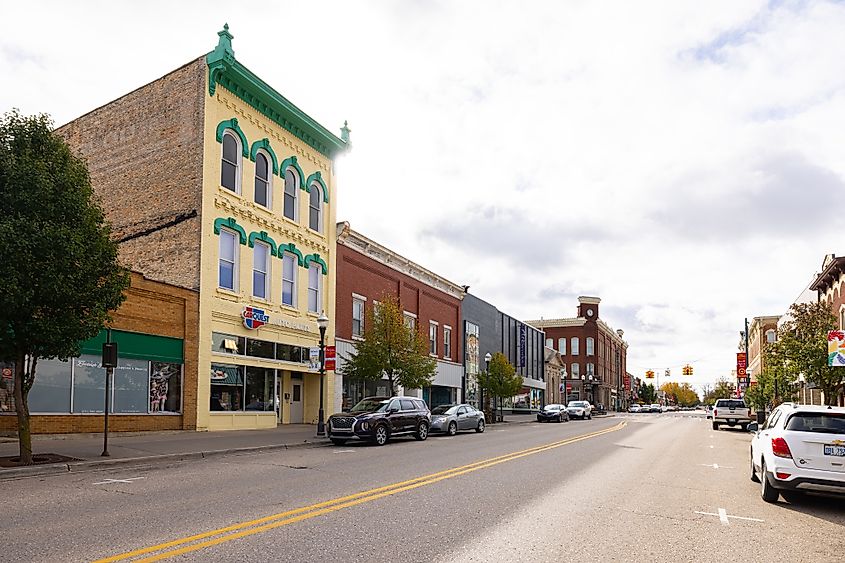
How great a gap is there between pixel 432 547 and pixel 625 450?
631 inches

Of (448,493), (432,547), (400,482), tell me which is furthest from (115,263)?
(432,547)

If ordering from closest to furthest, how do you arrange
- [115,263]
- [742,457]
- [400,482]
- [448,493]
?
[448,493] → [400,482] → [115,263] → [742,457]

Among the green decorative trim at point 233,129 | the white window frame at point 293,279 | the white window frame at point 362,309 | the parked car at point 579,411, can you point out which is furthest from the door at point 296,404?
the parked car at point 579,411

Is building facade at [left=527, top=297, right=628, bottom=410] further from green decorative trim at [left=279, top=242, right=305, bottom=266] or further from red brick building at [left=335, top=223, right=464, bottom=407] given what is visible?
green decorative trim at [left=279, top=242, right=305, bottom=266]

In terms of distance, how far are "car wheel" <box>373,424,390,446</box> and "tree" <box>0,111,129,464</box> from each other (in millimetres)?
9388

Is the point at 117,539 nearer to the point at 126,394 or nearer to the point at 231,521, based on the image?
the point at 231,521

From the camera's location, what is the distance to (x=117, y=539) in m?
7.80

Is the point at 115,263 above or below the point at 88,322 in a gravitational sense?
above

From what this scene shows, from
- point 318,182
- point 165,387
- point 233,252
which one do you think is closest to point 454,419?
point 233,252

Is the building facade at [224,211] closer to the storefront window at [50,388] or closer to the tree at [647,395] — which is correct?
the storefront window at [50,388]

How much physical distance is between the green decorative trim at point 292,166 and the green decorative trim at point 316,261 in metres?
2.92

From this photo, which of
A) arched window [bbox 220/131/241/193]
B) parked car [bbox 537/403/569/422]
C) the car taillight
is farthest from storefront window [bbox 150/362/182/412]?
parked car [bbox 537/403/569/422]

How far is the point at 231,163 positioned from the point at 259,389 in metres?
8.50

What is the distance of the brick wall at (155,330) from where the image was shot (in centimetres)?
2070
